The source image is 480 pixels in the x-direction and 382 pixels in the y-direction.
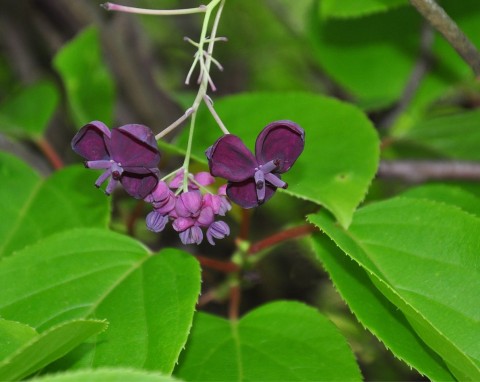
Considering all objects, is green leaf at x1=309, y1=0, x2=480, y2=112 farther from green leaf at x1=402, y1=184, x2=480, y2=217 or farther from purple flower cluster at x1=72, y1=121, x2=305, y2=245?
purple flower cluster at x1=72, y1=121, x2=305, y2=245

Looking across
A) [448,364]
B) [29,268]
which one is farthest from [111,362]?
[448,364]

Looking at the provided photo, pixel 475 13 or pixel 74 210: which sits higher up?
pixel 475 13

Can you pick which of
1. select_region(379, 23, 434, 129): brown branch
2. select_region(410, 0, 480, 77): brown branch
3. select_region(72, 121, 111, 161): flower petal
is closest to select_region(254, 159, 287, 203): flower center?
select_region(72, 121, 111, 161): flower petal

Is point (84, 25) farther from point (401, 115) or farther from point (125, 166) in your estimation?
point (125, 166)

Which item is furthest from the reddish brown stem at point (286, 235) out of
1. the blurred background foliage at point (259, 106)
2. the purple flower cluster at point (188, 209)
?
the purple flower cluster at point (188, 209)

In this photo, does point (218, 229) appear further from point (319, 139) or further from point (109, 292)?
point (319, 139)

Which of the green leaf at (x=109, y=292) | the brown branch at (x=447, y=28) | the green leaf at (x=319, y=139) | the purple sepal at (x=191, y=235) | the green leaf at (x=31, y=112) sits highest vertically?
the brown branch at (x=447, y=28)

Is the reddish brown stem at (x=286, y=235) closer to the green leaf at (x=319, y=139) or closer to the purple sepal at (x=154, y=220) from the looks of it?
the green leaf at (x=319, y=139)
